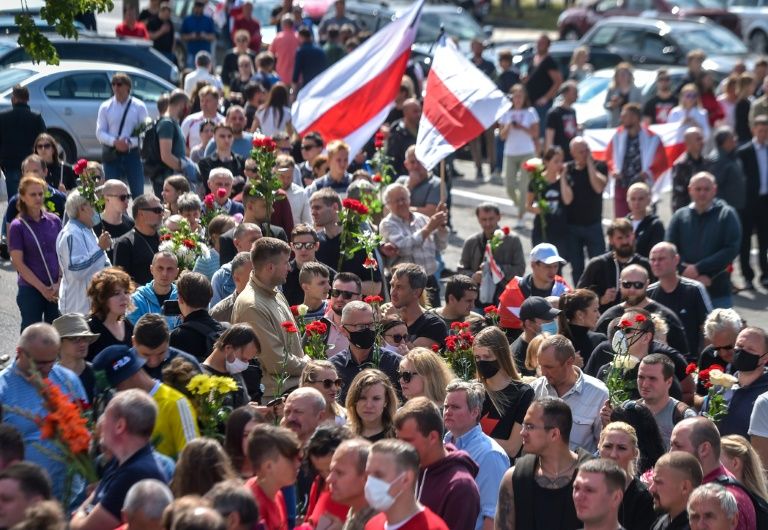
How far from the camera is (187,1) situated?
3158 cm

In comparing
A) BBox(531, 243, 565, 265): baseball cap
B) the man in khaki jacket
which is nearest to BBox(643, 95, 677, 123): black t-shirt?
A: BBox(531, 243, 565, 265): baseball cap

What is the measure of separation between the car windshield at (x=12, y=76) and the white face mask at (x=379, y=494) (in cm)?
1461

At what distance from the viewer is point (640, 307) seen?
1144 cm

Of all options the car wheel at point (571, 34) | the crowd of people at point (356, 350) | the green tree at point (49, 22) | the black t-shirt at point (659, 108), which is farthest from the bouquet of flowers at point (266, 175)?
the car wheel at point (571, 34)

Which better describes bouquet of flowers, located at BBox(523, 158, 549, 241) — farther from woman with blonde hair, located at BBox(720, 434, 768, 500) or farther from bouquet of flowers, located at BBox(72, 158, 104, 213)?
woman with blonde hair, located at BBox(720, 434, 768, 500)

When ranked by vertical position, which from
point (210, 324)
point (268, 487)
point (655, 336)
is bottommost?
point (655, 336)

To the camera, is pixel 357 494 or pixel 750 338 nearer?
pixel 357 494

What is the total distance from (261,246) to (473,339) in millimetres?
1563

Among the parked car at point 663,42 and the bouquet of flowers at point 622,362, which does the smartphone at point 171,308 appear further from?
the parked car at point 663,42

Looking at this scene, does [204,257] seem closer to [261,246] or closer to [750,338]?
[261,246]

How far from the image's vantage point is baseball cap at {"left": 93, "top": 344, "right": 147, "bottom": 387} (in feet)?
25.5

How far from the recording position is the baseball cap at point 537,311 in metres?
10.6

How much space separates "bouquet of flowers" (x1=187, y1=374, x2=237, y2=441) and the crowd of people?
0.02m

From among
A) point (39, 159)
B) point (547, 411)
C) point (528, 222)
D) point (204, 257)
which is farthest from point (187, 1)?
point (547, 411)
